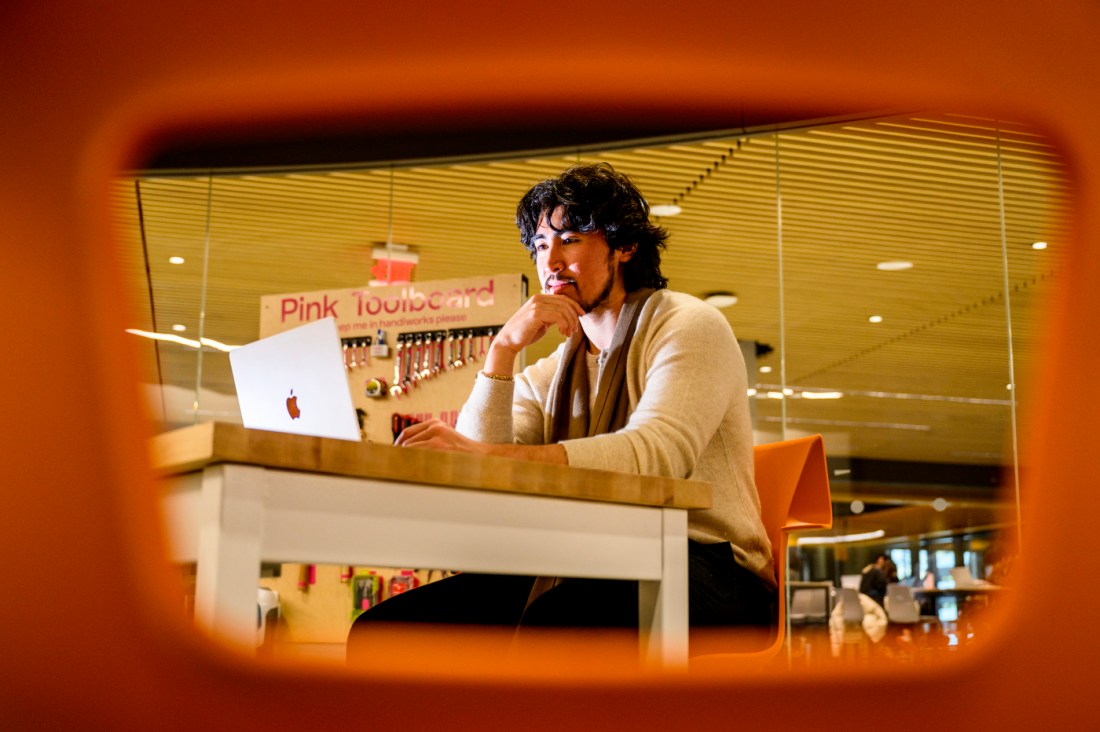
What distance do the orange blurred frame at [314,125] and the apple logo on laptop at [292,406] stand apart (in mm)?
794

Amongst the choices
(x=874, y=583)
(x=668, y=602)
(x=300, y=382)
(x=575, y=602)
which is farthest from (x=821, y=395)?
(x=668, y=602)

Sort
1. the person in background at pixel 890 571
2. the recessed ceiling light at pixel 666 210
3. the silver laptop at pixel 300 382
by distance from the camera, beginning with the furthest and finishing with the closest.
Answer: the person in background at pixel 890 571 → the recessed ceiling light at pixel 666 210 → the silver laptop at pixel 300 382

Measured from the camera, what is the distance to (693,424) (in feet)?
4.57

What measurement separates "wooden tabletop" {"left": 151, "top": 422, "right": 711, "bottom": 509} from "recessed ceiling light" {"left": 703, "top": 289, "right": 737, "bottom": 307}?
7.05 m

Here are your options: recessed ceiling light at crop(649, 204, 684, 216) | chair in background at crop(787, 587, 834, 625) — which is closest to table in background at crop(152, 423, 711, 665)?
recessed ceiling light at crop(649, 204, 684, 216)

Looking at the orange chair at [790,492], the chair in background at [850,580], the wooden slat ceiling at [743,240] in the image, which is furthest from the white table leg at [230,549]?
the chair in background at [850,580]

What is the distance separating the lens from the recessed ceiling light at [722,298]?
25.8ft

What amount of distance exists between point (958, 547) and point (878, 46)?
11.1 metres

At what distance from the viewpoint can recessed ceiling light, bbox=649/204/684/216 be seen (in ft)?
21.2

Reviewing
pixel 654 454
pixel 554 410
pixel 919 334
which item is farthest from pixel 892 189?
→ pixel 654 454

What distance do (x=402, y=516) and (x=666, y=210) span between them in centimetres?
591

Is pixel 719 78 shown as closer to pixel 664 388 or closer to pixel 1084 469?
pixel 1084 469

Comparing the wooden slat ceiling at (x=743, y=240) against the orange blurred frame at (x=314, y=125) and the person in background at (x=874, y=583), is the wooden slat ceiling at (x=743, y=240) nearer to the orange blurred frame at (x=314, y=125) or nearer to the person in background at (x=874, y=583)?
the person in background at (x=874, y=583)

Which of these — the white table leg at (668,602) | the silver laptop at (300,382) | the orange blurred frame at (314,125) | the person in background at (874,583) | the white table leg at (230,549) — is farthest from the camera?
the person in background at (874,583)
